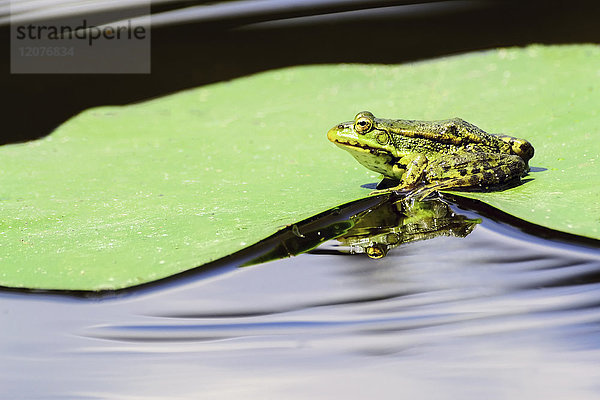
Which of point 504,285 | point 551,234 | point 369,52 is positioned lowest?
point 504,285

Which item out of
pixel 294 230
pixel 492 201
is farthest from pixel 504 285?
pixel 294 230

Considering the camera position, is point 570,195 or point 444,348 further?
point 570,195

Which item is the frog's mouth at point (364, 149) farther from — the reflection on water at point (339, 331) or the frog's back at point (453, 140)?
the reflection on water at point (339, 331)

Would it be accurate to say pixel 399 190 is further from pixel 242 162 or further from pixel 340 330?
pixel 340 330

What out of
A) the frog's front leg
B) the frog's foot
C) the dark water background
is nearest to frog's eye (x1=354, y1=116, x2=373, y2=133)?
the frog's front leg

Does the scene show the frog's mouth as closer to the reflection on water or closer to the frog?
the frog

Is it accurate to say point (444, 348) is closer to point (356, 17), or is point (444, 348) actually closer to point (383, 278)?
point (383, 278)
